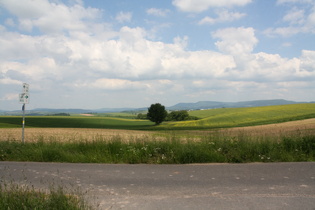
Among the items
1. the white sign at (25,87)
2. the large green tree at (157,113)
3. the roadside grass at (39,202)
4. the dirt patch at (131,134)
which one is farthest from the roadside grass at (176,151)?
the large green tree at (157,113)

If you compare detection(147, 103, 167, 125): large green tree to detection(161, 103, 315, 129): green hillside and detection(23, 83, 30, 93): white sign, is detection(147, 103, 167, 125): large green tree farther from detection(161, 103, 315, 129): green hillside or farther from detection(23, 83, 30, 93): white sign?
detection(23, 83, 30, 93): white sign

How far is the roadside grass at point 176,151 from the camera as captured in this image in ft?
24.7

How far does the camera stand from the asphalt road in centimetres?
417

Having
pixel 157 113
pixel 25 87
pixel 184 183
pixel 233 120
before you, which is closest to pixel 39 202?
pixel 184 183

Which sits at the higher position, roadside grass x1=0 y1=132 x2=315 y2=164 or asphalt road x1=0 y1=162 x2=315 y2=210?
roadside grass x1=0 y1=132 x2=315 y2=164

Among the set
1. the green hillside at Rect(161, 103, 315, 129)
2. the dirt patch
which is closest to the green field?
the green hillside at Rect(161, 103, 315, 129)

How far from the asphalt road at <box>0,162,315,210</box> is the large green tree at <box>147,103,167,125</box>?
6012 centimetres

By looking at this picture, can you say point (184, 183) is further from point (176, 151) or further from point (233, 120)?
point (233, 120)

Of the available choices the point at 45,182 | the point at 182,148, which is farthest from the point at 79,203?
the point at 182,148

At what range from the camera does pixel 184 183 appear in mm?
5273

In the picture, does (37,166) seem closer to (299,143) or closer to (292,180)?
(292,180)

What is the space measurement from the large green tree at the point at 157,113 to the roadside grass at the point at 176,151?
58.1m

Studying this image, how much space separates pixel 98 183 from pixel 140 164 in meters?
2.04

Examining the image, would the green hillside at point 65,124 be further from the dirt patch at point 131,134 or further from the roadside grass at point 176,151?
the roadside grass at point 176,151
